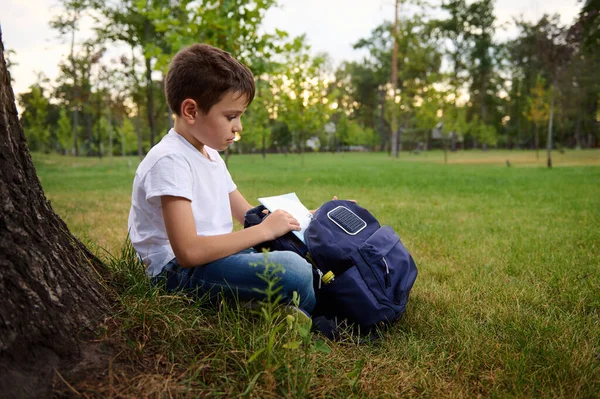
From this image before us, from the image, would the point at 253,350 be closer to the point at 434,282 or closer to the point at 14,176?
the point at 14,176

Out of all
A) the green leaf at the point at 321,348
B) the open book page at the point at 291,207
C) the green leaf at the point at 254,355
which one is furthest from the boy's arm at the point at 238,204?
the green leaf at the point at 254,355

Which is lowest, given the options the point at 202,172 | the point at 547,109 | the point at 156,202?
the point at 156,202

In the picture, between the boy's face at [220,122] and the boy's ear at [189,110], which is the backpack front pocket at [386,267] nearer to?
the boy's face at [220,122]

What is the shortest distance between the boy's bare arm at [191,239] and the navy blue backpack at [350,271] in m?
0.26

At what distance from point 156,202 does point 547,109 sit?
28.1 m

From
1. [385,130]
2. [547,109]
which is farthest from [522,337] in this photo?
[385,130]

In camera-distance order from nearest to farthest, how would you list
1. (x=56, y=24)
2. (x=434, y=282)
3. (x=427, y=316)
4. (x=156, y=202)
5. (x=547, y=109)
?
(x=156, y=202)
(x=427, y=316)
(x=434, y=282)
(x=56, y=24)
(x=547, y=109)

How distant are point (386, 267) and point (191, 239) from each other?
3.39 feet

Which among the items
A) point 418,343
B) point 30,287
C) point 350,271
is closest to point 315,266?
point 350,271

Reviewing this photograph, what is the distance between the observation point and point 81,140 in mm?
50594

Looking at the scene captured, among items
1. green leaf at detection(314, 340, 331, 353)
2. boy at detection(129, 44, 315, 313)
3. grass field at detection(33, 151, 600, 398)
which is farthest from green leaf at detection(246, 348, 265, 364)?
boy at detection(129, 44, 315, 313)

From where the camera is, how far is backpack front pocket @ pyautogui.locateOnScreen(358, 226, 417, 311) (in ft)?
7.35

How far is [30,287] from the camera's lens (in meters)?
1.46

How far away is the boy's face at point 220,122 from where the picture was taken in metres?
2.13
